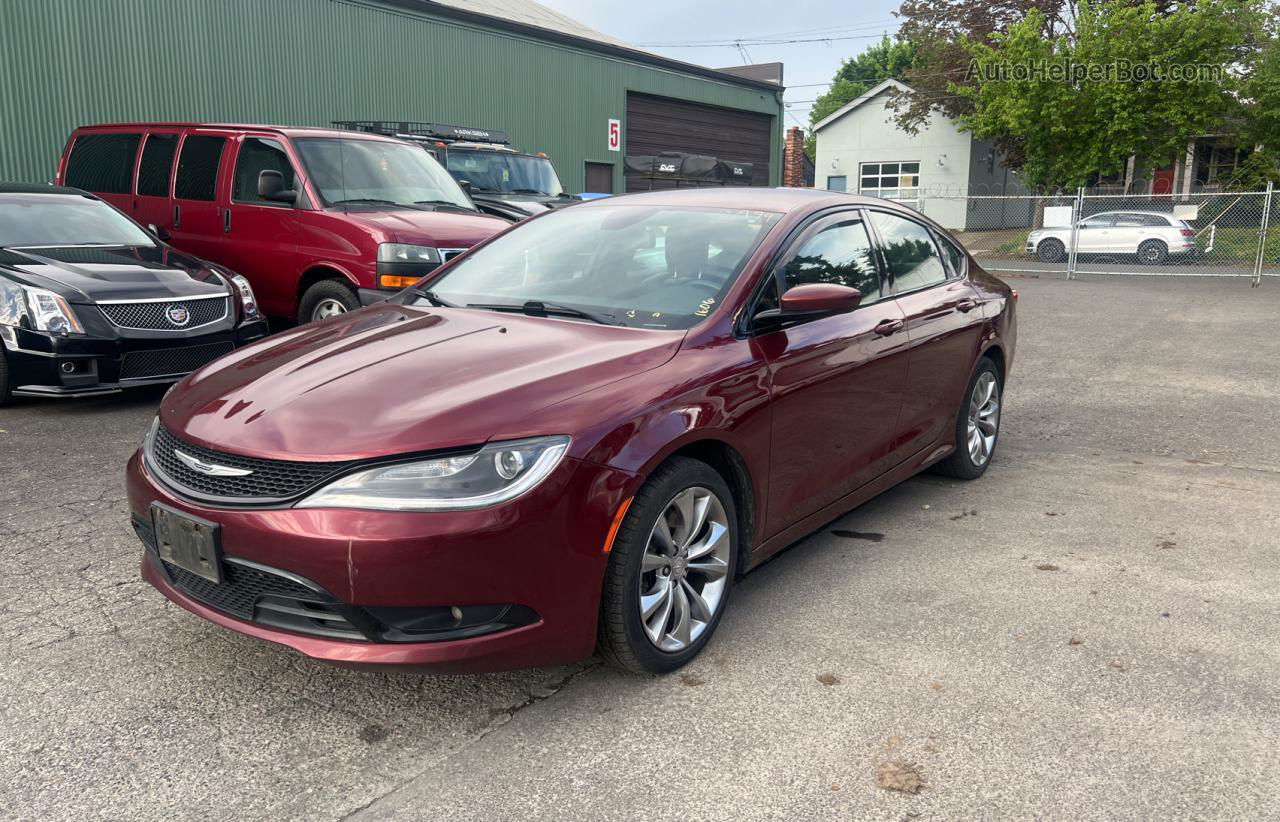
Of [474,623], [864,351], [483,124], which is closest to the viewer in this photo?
[474,623]

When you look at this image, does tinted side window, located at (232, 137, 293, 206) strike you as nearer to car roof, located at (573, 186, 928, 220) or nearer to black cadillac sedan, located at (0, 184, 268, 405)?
black cadillac sedan, located at (0, 184, 268, 405)

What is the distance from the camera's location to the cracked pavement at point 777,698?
2.61 meters

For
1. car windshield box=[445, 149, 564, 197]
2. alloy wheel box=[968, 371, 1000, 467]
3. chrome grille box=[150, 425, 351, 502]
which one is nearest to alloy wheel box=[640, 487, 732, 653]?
chrome grille box=[150, 425, 351, 502]

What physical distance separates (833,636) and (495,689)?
3.88ft

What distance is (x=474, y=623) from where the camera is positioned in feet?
9.11

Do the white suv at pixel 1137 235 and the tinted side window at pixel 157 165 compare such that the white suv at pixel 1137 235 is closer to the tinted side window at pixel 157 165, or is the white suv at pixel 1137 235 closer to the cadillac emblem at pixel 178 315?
the tinted side window at pixel 157 165

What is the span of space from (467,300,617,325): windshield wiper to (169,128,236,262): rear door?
18.0 ft

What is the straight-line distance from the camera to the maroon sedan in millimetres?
2721

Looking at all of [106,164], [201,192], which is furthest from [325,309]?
[106,164]

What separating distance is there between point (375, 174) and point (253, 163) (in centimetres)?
99

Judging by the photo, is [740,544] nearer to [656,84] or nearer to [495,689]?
[495,689]

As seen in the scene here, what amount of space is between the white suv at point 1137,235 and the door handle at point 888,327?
64.4ft

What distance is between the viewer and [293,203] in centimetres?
822

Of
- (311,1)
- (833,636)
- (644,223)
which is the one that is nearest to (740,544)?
(833,636)
